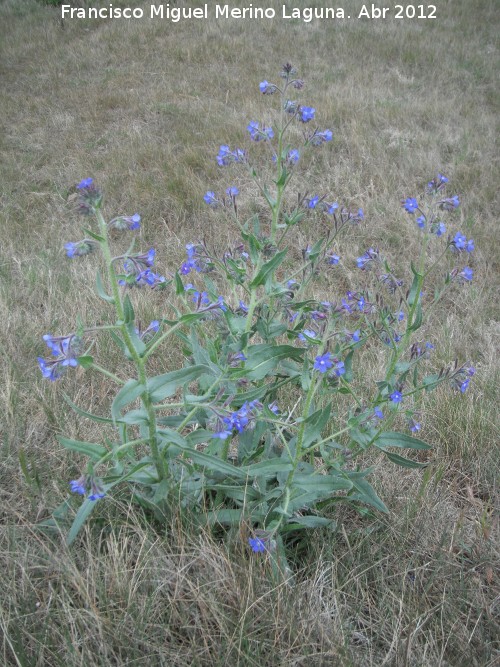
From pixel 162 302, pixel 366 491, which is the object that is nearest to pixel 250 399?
pixel 366 491

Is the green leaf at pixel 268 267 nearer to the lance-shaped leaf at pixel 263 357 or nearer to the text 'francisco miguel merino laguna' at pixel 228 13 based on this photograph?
the lance-shaped leaf at pixel 263 357

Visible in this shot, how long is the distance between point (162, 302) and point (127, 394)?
264 cm

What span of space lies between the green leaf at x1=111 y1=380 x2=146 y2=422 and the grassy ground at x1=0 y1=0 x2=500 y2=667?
1.58 feet

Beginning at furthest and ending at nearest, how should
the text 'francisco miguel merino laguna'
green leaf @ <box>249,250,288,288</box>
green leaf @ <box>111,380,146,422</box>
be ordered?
the text 'francisco miguel merino laguna', green leaf @ <box>249,250,288,288</box>, green leaf @ <box>111,380,146,422</box>

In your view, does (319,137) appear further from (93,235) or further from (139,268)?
(93,235)

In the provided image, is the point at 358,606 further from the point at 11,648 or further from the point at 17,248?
the point at 17,248

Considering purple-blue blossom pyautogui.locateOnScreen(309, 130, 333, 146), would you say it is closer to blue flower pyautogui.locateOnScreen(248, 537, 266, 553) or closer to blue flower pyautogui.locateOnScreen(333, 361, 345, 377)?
blue flower pyautogui.locateOnScreen(333, 361, 345, 377)

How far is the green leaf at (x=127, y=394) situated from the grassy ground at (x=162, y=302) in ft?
1.58

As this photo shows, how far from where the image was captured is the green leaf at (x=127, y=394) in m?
1.78

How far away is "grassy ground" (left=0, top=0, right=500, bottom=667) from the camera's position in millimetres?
1812

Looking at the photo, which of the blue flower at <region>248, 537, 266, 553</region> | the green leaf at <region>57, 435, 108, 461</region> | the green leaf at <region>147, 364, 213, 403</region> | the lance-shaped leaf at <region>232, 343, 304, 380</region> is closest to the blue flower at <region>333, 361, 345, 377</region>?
the lance-shaped leaf at <region>232, 343, 304, 380</region>

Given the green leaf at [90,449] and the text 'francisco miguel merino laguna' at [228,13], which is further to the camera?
the text 'francisco miguel merino laguna' at [228,13]

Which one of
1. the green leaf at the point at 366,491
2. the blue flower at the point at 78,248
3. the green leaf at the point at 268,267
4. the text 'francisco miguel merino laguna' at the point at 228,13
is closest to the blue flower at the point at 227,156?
the green leaf at the point at 268,267

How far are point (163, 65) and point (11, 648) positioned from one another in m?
9.08
